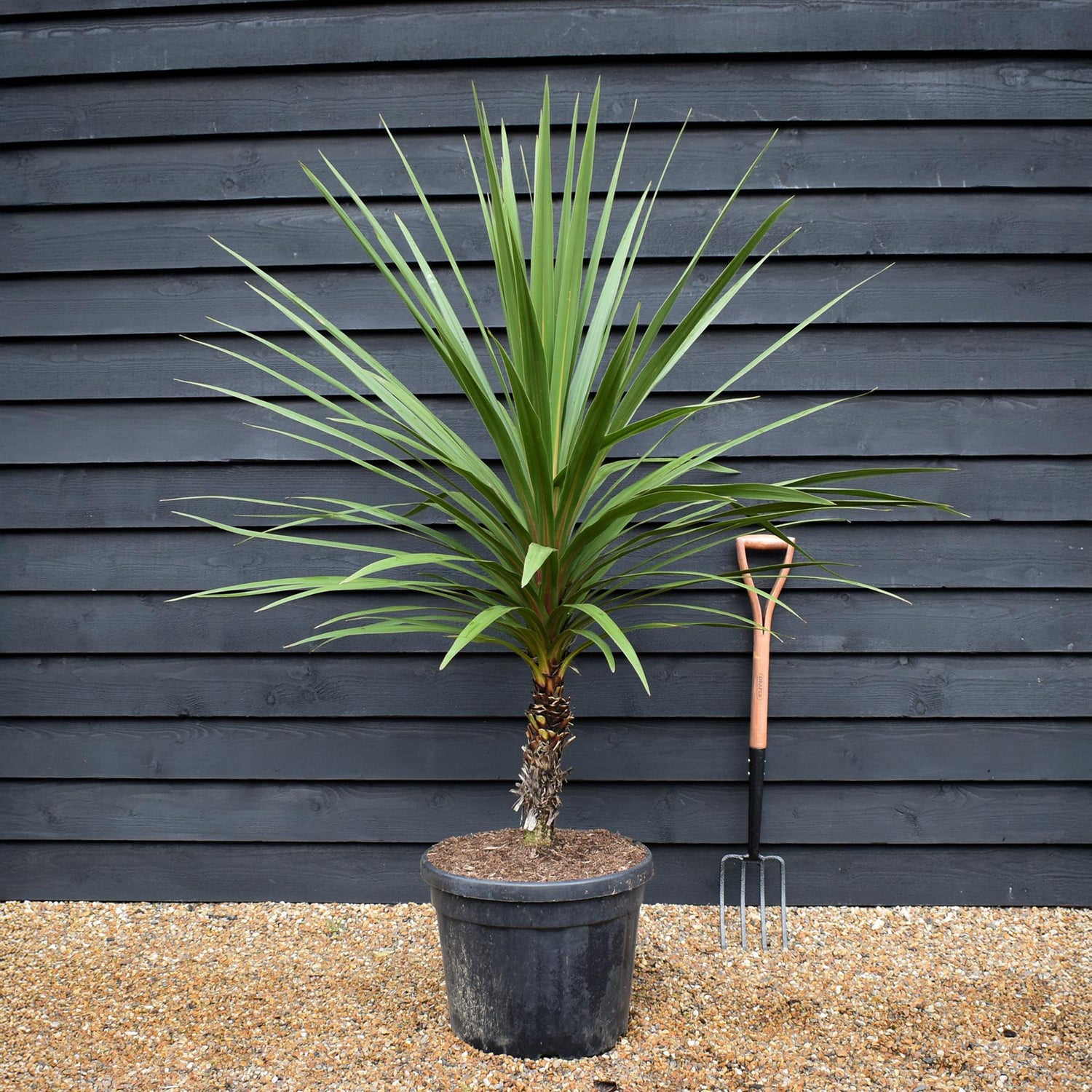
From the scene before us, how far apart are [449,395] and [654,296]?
1.80 ft

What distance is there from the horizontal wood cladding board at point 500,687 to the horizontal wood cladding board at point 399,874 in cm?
34

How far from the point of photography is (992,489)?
206 centimetres

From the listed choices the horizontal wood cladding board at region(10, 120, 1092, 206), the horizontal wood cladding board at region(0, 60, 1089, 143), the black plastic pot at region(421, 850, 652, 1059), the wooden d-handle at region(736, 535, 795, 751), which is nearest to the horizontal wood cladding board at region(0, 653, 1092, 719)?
the wooden d-handle at region(736, 535, 795, 751)

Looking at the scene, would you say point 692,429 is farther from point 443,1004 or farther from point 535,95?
point 443,1004

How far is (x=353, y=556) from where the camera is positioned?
6.98 ft

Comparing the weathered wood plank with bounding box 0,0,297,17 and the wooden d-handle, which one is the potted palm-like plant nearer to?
the wooden d-handle

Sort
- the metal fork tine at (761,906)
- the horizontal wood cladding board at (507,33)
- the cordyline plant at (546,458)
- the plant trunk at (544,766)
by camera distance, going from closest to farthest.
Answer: the cordyline plant at (546,458) → the plant trunk at (544,766) → the metal fork tine at (761,906) → the horizontal wood cladding board at (507,33)

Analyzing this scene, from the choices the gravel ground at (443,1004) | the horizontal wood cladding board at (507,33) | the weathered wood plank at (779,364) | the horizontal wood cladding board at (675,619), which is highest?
the horizontal wood cladding board at (507,33)

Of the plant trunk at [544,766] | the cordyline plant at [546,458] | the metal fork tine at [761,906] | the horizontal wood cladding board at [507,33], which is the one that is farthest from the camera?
the horizontal wood cladding board at [507,33]

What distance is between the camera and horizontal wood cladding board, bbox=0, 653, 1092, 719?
207 centimetres

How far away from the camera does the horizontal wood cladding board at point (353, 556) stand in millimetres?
2061

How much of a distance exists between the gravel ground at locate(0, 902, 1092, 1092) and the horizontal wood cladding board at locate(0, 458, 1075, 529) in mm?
951

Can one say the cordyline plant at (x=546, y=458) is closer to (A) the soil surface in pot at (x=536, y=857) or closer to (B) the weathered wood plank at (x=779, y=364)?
(A) the soil surface in pot at (x=536, y=857)

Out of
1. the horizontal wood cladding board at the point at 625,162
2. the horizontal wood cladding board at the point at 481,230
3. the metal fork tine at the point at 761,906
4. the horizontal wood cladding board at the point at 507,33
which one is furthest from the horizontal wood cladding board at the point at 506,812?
the horizontal wood cladding board at the point at 507,33
